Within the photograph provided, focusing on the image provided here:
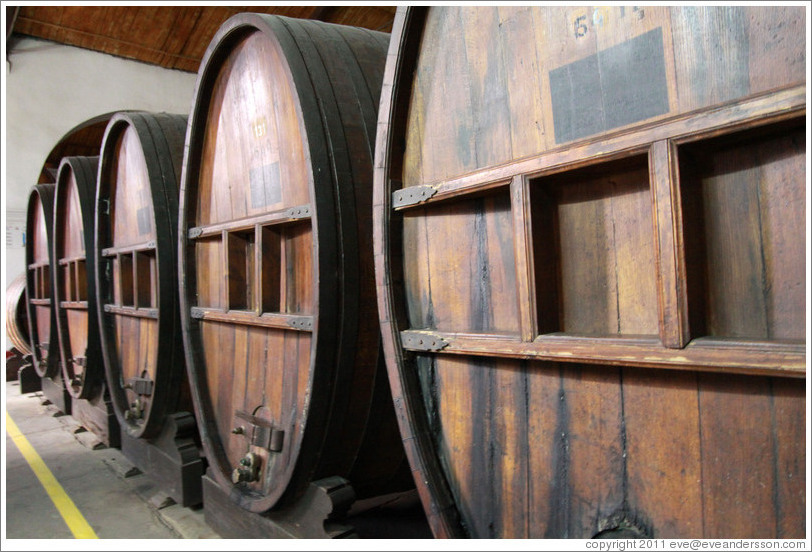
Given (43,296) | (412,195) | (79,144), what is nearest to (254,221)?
(412,195)

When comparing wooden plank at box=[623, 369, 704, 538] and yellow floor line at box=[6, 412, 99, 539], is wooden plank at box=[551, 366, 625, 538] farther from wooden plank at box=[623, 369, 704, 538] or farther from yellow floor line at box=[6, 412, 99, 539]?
yellow floor line at box=[6, 412, 99, 539]

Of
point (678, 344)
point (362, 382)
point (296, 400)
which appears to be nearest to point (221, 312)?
point (296, 400)

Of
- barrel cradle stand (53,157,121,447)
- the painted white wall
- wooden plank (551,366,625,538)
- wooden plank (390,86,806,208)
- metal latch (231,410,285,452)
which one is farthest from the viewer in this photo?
the painted white wall

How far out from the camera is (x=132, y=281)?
11.7 ft

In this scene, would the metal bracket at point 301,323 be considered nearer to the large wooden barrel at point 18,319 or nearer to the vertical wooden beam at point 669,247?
the vertical wooden beam at point 669,247

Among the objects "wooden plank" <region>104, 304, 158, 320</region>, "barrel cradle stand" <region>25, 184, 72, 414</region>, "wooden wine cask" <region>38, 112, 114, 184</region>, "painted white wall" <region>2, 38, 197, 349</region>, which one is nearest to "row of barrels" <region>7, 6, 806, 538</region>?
"wooden plank" <region>104, 304, 158, 320</region>

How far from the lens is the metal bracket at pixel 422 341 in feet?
4.38

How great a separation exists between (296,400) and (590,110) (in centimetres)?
131

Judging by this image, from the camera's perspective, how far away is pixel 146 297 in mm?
3354

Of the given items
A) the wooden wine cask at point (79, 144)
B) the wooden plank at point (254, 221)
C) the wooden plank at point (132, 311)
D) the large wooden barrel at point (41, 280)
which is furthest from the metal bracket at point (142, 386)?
the wooden wine cask at point (79, 144)

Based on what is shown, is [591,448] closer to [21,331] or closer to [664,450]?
[664,450]

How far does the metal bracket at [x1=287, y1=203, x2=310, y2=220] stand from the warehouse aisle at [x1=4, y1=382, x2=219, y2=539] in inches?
61.6

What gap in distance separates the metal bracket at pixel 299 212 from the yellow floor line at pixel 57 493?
201 cm

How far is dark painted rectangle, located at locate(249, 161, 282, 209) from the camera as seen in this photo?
1996 millimetres
